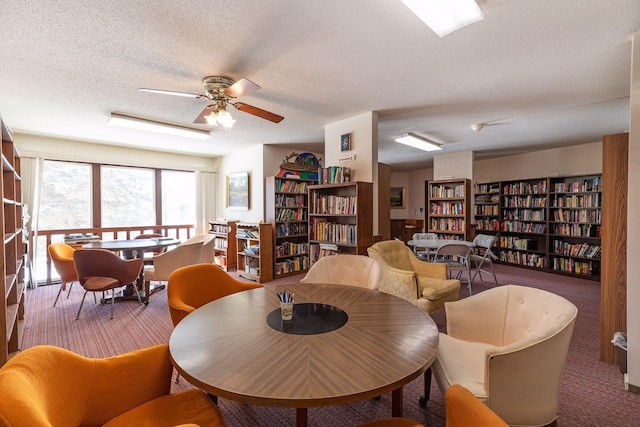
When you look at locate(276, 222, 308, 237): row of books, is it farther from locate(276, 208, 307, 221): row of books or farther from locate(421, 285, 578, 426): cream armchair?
locate(421, 285, 578, 426): cream armchair

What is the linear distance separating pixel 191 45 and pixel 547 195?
661 centimetres

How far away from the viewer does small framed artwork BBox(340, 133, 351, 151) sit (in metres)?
3.88

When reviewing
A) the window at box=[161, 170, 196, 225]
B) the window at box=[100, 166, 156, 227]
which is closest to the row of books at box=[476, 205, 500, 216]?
the window at box=[161, 170, 196, 225]

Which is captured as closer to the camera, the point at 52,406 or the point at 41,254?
the point at 52,406

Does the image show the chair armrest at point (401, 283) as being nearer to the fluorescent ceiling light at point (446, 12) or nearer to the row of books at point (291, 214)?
the fluorescent ceiling light at point (446, 12)

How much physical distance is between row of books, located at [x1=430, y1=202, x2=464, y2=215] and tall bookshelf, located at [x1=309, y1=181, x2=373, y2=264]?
3.25m

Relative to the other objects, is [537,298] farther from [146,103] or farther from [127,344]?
[146,103]

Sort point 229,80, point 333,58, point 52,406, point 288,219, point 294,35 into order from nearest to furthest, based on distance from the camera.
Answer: point 52,406, point 294,35, point 333,58, point 229,80, point 288,219

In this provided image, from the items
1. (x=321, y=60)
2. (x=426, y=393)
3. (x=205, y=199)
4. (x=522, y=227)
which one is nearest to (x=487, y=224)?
(x=522, y=227)

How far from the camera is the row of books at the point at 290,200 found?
518cm

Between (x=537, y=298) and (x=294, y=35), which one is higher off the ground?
(x=294, y=35)

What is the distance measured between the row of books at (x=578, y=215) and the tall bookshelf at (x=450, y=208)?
65.1 inches

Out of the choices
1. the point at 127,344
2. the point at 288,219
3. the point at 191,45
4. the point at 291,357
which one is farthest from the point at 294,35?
the point at 288,219

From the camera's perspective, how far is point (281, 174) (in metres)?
5.52
